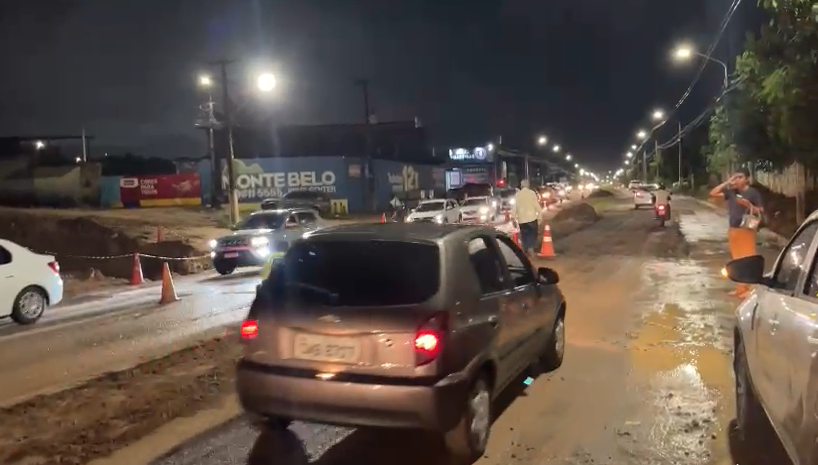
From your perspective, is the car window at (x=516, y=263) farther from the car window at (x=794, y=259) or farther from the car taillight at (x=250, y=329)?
the car taillight at (x=250, y=329)

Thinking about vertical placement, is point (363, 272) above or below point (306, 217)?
above

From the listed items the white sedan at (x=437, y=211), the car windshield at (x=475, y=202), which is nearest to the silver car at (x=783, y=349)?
the white sedan at (x=437, y=211)

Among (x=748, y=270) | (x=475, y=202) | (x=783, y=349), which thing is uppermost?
(x=748, y=270)

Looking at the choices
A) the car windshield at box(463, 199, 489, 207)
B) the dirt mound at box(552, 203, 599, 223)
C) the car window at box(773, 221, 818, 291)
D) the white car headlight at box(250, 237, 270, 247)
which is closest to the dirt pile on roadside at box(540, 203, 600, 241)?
the dirt mound at box(552, 203, 599, 223)

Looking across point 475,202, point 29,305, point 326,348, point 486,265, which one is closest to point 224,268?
point 29,305

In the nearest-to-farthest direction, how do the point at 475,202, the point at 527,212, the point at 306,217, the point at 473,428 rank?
the point at 473,428 < the point at 527,212 < the point at 306,217 < the point at 475,202

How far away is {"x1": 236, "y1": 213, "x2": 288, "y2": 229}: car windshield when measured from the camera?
66.4 ft

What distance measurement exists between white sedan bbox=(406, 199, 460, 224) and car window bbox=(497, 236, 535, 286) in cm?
2369

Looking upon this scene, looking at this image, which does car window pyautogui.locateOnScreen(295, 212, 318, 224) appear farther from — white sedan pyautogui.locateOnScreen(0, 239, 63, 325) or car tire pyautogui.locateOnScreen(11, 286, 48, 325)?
car tire pyautogui.locateOnScreen(11, 286, 48, 325)

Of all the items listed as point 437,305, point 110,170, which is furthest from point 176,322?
point 110,170

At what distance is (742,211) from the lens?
12352 mm

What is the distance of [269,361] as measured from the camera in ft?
17.7

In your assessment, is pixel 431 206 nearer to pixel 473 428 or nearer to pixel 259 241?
pixel 259 241

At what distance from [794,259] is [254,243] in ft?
50.3
